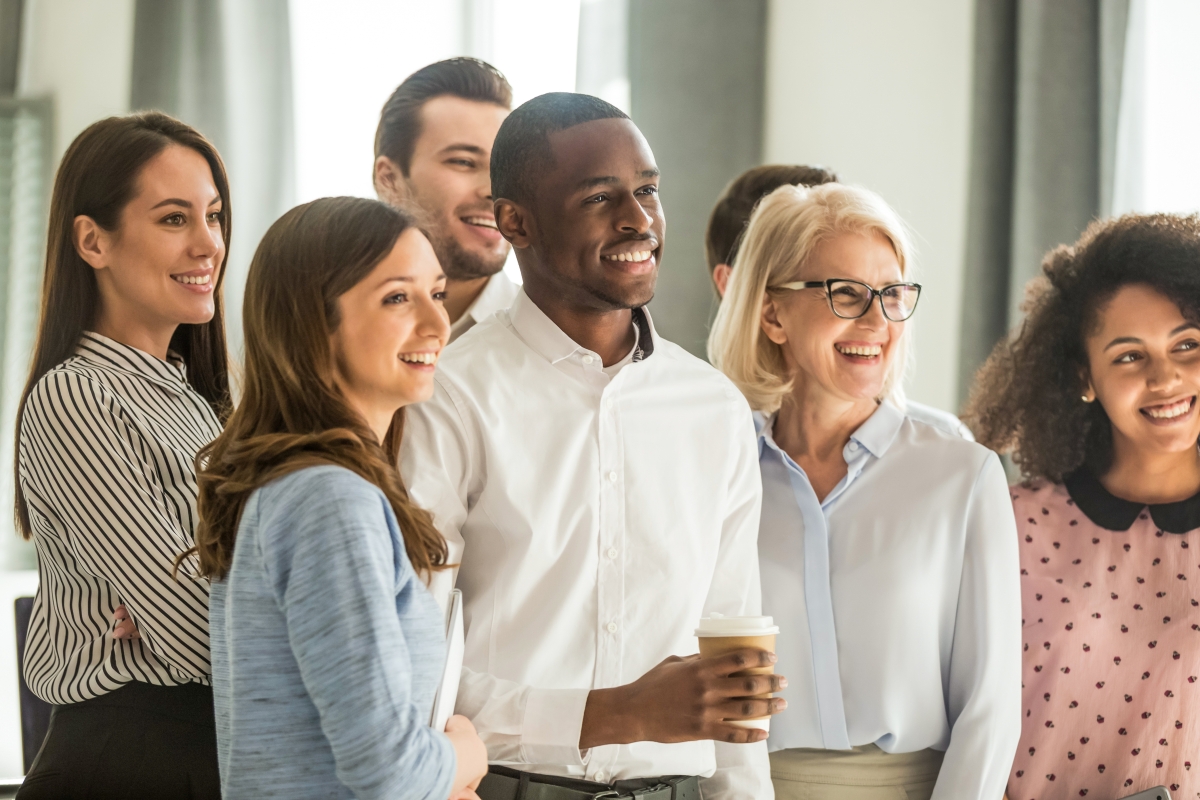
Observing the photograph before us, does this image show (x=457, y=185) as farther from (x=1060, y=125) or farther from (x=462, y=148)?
(x=1060, y=125)

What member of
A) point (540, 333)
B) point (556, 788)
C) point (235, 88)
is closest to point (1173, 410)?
point (540, 333)

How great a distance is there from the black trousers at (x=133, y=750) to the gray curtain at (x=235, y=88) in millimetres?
1959

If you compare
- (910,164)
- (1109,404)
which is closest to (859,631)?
(1109,404)

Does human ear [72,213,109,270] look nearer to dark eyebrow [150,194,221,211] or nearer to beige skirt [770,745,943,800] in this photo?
dark eyebrow [150,194,221,211]

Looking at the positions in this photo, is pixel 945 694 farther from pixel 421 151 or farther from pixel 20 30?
pixel 20 30

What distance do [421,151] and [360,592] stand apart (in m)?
1.71

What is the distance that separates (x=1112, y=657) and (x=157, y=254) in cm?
174

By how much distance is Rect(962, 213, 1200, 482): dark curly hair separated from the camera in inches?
73.0

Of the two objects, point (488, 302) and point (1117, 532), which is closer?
point (1117, 532)

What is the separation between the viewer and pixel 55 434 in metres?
1.63

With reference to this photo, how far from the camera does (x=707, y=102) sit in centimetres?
366

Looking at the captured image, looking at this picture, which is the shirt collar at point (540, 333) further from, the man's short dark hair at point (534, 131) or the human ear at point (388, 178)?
the human ear at point (388, 178)

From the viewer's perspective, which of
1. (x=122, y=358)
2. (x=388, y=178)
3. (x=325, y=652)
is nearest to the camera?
(x=325, y=652)

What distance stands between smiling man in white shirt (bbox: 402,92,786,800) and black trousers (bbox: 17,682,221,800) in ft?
1.49
